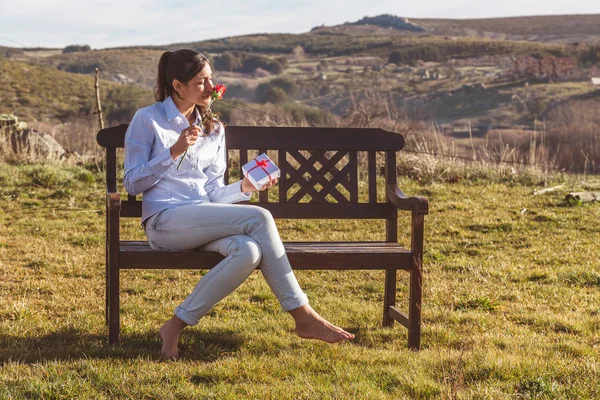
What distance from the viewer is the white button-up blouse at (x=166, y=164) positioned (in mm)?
4199

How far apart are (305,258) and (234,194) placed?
587 millimetres

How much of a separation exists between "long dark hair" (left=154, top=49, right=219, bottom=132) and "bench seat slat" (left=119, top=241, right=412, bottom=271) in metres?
0.81

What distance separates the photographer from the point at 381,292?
616 centimetres

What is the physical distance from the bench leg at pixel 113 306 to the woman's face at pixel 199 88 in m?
1.03

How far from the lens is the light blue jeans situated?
3.99m

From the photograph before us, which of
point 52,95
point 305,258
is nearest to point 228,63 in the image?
point 52,95

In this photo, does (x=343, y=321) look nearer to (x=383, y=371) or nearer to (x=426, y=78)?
(x=383, y=371)

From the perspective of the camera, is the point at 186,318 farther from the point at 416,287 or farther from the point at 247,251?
the point at 416,287

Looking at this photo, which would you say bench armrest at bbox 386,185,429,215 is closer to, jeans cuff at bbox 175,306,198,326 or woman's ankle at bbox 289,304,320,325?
woman's ankle at bbox 289,304,320,325

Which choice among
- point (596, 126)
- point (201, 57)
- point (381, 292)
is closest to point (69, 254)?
point (381, 292)

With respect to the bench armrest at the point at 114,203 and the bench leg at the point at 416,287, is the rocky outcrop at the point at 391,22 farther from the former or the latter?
the bench armrest at the point at 114,203

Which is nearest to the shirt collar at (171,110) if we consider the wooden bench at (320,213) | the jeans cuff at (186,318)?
the wooden bench at (320,213)

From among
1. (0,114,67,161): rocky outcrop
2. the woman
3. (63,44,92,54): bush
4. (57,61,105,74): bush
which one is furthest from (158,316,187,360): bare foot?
(63,44,92,54): bush

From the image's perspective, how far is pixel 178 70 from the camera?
435 centimetres
